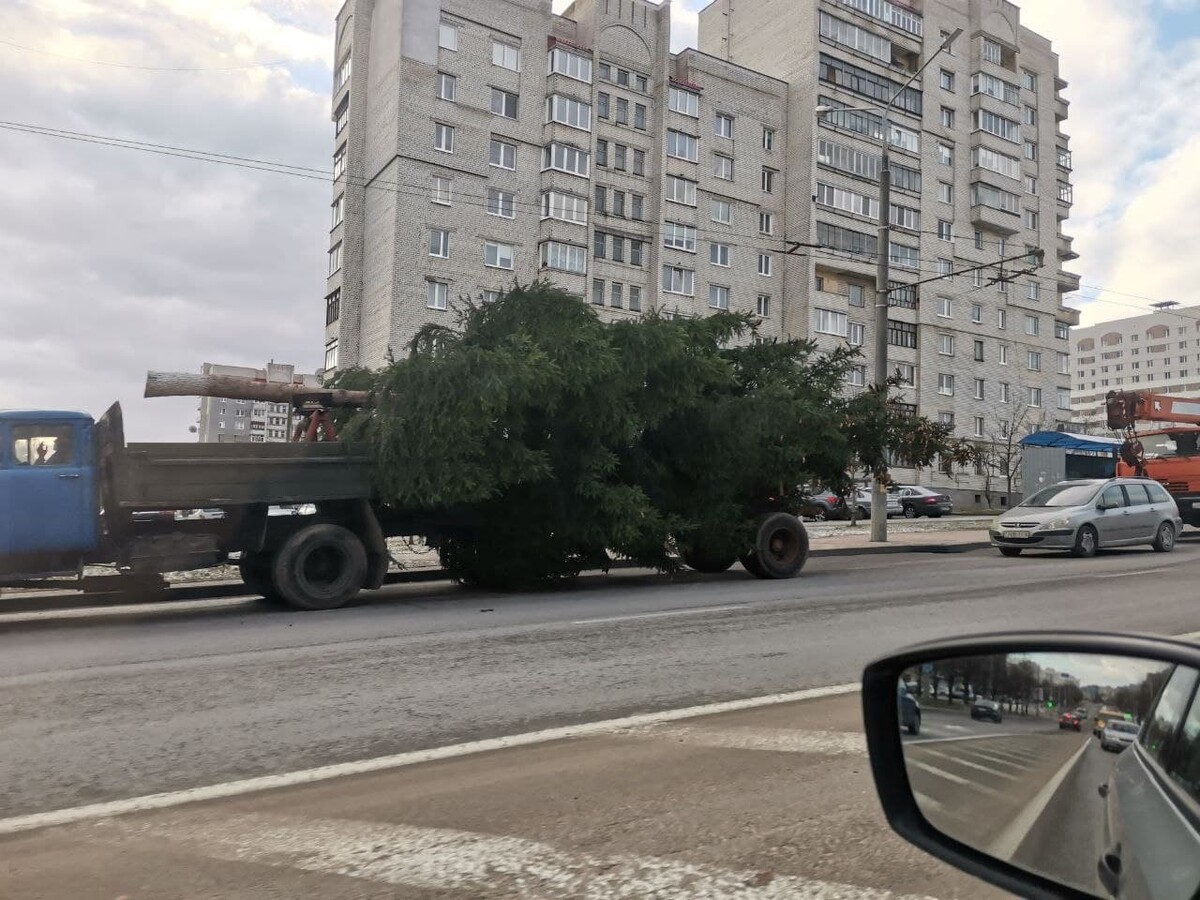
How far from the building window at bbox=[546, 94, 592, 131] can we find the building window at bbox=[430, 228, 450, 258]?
27.1 ft

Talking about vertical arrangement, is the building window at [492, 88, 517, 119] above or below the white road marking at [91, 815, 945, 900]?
above

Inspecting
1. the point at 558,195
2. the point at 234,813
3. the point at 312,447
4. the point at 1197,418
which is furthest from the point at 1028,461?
the point at 234,813

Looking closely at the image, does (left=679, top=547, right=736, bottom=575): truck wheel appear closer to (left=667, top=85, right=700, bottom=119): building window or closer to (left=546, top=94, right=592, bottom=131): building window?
(left=546, top=94, right=592, bottom=131): building window

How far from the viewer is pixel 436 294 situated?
1740 inches

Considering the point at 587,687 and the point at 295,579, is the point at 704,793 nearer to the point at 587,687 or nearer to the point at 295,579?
the point at 587,687

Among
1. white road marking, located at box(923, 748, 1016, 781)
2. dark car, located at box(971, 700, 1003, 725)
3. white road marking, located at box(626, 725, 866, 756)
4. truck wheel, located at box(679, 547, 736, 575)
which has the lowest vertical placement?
white road marking, located at box(626, 725, 866, 756)

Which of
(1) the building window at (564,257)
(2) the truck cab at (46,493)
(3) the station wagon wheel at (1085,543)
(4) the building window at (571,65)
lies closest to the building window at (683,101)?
(4) the building window at (571,65)

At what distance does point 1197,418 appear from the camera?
24578 mm

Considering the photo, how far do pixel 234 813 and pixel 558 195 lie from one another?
45.4 metres

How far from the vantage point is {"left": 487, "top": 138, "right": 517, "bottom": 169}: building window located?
151 ft

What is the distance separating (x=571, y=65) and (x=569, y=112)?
2.36 metres

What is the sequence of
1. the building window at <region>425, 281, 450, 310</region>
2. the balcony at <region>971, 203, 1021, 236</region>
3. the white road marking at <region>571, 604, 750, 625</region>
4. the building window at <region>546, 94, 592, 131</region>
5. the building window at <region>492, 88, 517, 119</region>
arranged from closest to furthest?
the white road marking at <region>571, 604, 750, 625</region>, the building window at <region>425, 281, 450, 310</region>, the building window at <region>492, 88, 517, 119</region>, the building window at <region>546, 94, 592, 131</region>, the balcony at <region>971, 203, 1021, 236</region>

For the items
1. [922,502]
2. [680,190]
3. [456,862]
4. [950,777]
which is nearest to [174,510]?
[456,862]

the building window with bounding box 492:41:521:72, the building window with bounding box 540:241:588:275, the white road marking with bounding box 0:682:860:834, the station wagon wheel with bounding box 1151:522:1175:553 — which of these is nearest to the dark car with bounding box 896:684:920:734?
the white road marking with bounding box 0:682:860:834
